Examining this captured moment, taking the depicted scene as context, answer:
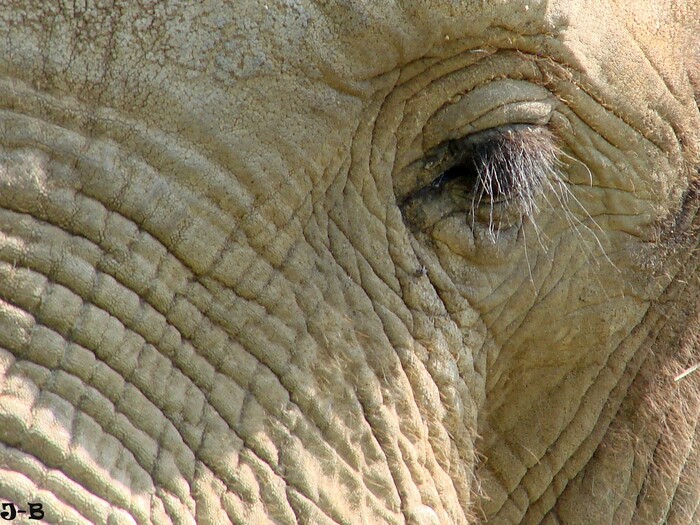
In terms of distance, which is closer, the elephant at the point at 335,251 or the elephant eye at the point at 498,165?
the elephant at the point at 335,251

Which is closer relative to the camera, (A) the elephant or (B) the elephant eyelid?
(A) the elephant

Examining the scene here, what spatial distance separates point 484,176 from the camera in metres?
2.71

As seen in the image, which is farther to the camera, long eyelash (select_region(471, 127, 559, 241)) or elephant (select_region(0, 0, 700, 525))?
long eyelash (select_region(471, 127, 559, 241))

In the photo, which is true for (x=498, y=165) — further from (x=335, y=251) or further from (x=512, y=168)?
(x=335, y=251)

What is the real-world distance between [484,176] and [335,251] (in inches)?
15.3

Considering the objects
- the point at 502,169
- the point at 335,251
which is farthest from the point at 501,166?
the point at 335,251

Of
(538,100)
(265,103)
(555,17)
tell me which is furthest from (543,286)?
(265,103)

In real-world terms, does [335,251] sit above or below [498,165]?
below

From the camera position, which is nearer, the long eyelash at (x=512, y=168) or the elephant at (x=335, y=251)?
the elephant at (x=335, y=251)

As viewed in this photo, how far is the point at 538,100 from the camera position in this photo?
2.79 meters

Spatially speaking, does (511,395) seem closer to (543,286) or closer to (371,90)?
(543,286)

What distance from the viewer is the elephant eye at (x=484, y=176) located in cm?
271

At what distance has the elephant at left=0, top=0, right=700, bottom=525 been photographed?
2273 mm

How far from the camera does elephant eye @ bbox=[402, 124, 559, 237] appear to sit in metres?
2.71
